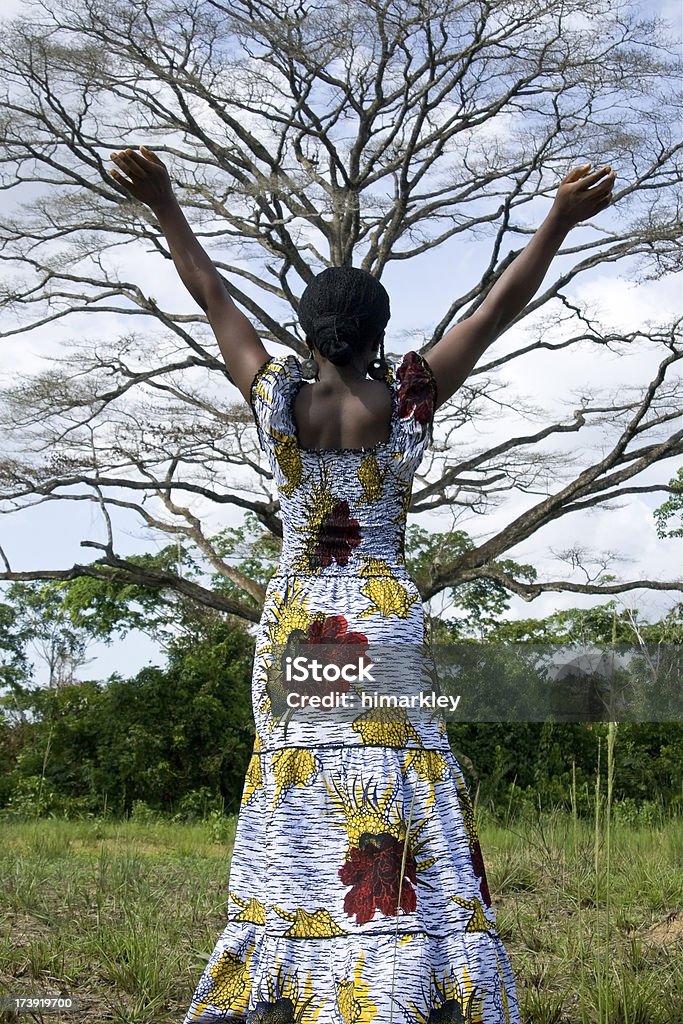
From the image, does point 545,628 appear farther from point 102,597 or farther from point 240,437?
point 102,597

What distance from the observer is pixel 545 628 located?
12000 millimetres

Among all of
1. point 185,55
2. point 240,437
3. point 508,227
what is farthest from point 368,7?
point 240,437

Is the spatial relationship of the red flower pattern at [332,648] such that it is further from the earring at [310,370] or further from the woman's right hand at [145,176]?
the woman's right hand at [145,176]

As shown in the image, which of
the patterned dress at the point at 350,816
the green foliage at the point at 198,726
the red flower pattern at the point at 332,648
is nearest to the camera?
the patterned dress at the point at 350,816

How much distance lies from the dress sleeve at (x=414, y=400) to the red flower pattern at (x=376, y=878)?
2.14 feet

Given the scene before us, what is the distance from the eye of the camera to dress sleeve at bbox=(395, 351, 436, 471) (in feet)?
5.94

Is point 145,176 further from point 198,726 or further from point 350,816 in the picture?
point 198,726

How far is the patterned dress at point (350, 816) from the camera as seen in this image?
1.58 m

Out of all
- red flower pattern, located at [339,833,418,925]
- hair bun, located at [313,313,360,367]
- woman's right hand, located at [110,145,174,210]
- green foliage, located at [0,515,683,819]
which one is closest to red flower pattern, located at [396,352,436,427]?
hair bun, located at [313,313,360,367]

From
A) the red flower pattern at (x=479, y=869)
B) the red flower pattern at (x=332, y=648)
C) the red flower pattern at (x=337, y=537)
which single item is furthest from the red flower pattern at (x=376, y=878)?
the red flower pattern at (x=337, y=537)

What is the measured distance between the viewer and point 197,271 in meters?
1.90

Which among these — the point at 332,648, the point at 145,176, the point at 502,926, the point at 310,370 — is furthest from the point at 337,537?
the point at 502,926

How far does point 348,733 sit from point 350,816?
0.44ft

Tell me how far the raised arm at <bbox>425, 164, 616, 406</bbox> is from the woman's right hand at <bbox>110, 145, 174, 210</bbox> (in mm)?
590
